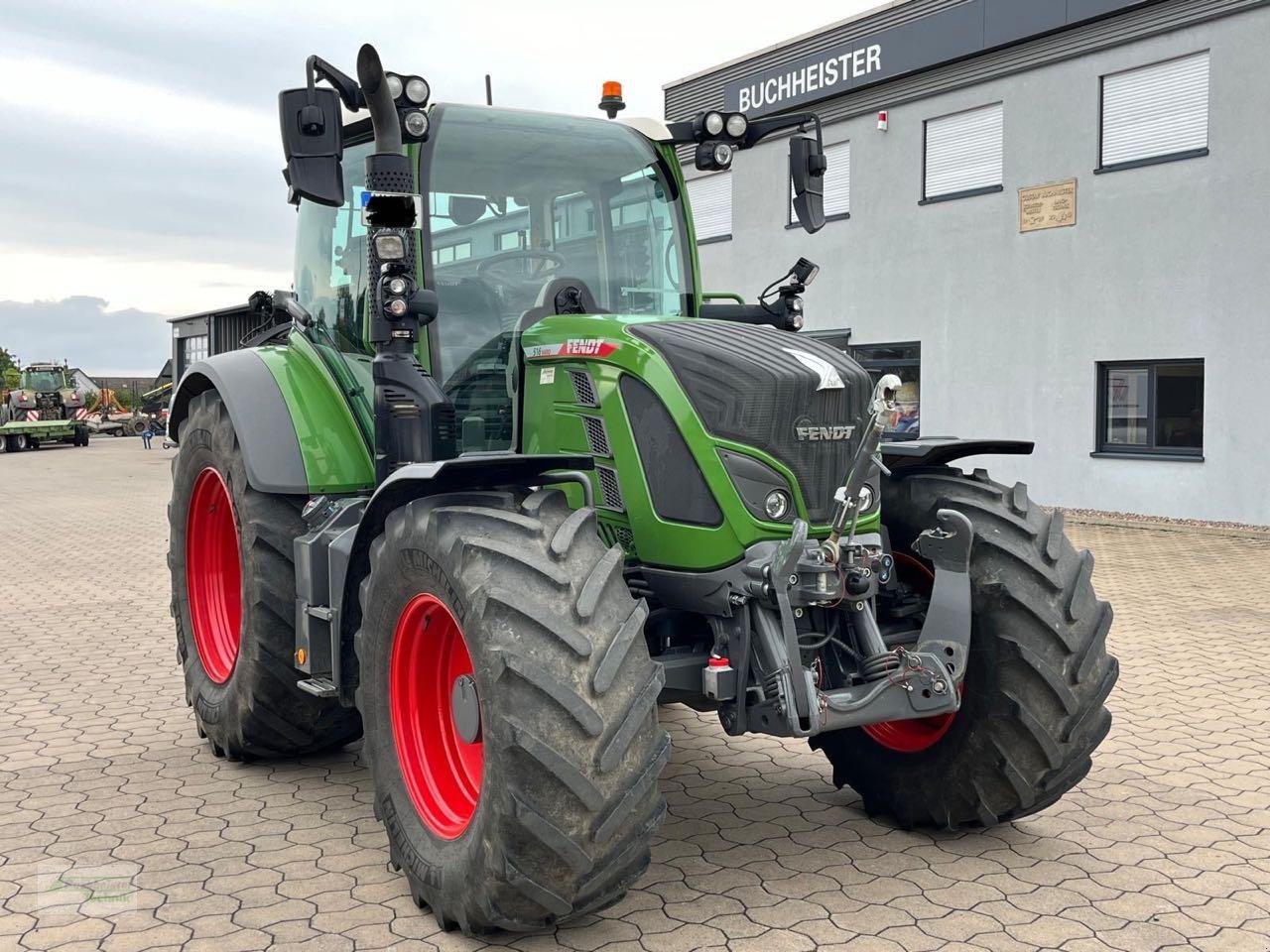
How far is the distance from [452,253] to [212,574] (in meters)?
2.13

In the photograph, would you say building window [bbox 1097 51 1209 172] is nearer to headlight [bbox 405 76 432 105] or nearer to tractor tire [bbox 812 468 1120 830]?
tractor tire [bbox 812 468 1120 830]

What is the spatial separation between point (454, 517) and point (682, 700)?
0.92 metres

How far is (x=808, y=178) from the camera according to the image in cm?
499

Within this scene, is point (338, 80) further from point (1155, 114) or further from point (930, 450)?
point (1155, 114)

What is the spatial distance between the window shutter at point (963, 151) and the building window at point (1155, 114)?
4.94 feet

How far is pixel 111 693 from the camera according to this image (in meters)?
6.52

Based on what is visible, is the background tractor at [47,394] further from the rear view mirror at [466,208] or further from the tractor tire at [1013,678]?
the tractor tire at [1013,678]

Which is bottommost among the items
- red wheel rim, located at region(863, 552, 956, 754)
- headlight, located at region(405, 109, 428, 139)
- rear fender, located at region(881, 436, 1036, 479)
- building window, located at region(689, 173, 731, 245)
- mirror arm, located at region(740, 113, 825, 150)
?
red wheel rim, located at region(863, 552, 956, 754)

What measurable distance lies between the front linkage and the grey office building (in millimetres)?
8355

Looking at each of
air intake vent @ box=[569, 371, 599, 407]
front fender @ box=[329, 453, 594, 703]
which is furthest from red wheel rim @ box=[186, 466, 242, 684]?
air intake vent @ box=[569, 371, 599, 407]

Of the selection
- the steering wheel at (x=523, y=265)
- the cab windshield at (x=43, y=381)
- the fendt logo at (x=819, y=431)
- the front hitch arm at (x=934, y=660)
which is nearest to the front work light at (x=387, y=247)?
the steering wheel at (x=523, y=265)

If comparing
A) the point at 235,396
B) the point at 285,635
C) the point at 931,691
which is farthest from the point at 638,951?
the point at 235,396

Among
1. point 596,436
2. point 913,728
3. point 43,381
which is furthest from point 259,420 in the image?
point 43,381

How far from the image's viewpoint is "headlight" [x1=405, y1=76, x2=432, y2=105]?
168 inches
